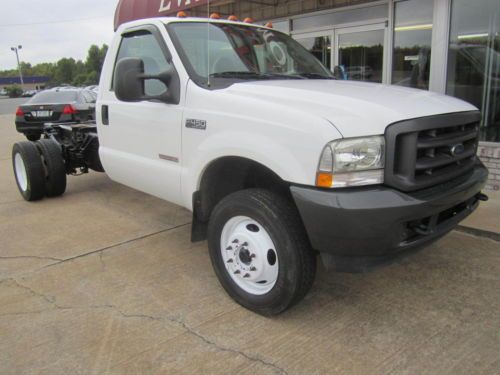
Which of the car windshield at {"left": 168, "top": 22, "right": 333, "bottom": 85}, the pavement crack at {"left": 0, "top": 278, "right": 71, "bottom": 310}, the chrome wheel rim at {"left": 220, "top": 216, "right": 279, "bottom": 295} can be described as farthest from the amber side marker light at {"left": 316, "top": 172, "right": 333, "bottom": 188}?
the pavement crack at {"left": 0, "top": 278, "right": 71, "bottom": 310}

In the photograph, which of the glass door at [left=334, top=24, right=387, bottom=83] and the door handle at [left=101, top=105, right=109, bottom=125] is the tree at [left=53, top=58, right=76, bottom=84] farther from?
the door handle at [left=101, top=105, right=109, bottom=125]

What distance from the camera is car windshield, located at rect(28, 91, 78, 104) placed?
11.3m

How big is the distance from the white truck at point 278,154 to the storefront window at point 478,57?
3301mm

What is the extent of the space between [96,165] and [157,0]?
14.9 feet

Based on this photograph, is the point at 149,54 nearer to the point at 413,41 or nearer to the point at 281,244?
the point at 281,244

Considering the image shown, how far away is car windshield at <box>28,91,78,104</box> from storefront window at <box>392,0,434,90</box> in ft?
25.3

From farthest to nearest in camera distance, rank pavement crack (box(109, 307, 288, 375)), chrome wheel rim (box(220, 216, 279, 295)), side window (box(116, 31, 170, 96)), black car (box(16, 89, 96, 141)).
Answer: black car (box(16, 89, 96, 141)) < side window (box(116, 31, 170, 96)) < chrome wheel rim (box(220, 216, 279, 295)) < pavement crack (box(109, 307, 288, 375))

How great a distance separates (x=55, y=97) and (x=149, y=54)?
862cm

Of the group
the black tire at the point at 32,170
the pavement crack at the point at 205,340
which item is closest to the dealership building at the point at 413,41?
the black tire at the point at 32,170

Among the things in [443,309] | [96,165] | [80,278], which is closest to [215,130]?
[80,278]

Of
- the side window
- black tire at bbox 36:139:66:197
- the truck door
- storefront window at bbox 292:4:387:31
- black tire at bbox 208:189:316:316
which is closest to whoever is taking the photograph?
black tire at bbox 208:189:316:316

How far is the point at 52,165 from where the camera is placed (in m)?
6.01

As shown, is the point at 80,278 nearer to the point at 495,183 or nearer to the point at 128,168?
the point at 128,168

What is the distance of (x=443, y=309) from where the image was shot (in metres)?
3.23
